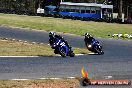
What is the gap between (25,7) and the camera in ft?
332

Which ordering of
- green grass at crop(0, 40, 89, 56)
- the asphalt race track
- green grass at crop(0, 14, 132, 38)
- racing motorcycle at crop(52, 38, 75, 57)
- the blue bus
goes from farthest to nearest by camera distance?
1. the blue bus
2. green grass at crop(0, 14, 132, 38)
3. green grass at crop(0, 40, 89, 56)
4. racing motorcycle at crop(52, 38, 75, 57)
5. the asphalt race track

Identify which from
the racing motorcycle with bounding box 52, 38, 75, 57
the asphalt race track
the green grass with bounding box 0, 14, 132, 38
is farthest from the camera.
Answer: the green grass with bounding box 0, 14, 132, 38

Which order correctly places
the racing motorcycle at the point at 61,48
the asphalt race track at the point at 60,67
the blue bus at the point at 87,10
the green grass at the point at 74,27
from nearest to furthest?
1. the asphalt race track at the point at 60,67
2. the racing motorcycle at the point at 61,48
3. the green grass at the point at 74,27
4. the blue bus at the point at 87,10

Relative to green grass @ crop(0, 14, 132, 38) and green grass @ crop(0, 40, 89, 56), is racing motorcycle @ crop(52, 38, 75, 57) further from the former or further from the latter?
green grass @ crop(0, 14, 132, 38)

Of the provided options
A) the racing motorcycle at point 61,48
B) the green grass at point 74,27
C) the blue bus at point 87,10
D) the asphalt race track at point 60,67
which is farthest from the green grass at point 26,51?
the blue bus at point 87,10

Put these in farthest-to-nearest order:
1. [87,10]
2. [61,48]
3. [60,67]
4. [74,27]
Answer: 1. [87,10]
2. [74,27]
3. [61,48]
4. [60,67]

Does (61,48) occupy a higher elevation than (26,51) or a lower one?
higher

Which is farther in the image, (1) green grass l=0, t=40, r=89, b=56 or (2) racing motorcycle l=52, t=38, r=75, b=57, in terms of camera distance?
(1) green grass l=0, t=40, r=89, b=56

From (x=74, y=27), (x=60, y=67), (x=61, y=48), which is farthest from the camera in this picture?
(x=74, y=27)

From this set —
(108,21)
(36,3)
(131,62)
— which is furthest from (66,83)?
(36,3)

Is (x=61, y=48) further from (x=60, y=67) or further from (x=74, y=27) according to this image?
(x=74, y=27)

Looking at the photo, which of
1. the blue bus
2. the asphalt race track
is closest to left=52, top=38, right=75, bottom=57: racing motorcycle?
the asphalt race track

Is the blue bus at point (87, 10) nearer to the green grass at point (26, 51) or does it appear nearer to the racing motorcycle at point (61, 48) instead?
the green grass at point (26, 51)

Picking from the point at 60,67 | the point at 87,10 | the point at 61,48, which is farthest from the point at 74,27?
the point at 60,67
